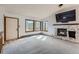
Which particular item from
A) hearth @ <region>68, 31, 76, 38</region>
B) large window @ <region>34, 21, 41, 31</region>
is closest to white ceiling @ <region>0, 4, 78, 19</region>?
large window @ <region>34, 21, 41, 31</region>

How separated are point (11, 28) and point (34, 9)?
672 millimetres

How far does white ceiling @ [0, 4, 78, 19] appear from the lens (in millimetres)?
1958

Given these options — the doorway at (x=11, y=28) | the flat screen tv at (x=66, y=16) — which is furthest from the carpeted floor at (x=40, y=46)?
the flat screen tv at (x=66, y=16)

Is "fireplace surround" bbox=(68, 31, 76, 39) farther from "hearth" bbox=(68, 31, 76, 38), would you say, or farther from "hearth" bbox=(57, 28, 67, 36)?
"hearth" bbox=(57, 28, 67, 36)

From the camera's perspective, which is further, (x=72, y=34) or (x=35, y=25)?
(x=35, y=25)

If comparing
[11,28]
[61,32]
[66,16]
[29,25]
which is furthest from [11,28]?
[66,16]

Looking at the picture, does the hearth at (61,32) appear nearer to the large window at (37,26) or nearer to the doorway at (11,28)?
the large window at (37,26)

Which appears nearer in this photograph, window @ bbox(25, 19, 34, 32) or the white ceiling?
the white ceiling

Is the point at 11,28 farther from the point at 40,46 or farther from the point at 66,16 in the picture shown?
the point at 66,16

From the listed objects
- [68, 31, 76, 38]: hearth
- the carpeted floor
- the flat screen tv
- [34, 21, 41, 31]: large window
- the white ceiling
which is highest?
the white ceiling

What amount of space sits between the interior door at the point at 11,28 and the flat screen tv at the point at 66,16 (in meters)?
1.02

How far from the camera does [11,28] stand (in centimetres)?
205
